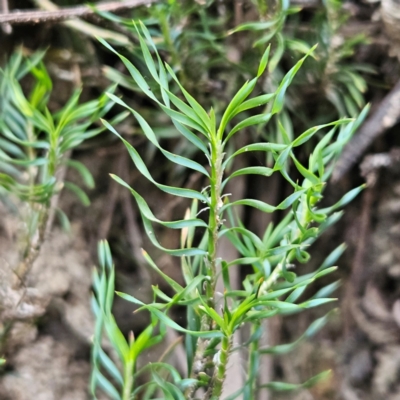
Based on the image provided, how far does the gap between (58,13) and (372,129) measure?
425 millimetres

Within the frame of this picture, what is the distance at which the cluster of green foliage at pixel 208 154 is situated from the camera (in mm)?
319

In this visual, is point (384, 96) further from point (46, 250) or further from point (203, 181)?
point (46, 250)

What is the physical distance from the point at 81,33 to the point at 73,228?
281 millimetres

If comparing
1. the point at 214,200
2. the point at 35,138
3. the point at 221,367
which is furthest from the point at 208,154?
the point at 35,138

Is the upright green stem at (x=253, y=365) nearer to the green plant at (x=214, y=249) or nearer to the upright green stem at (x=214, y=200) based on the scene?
the green plant at (x=214, y=249)

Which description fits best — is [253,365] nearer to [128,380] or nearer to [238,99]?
[128,380]

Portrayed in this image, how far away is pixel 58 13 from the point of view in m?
0.49

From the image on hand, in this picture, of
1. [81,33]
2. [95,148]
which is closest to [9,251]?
[95,148]

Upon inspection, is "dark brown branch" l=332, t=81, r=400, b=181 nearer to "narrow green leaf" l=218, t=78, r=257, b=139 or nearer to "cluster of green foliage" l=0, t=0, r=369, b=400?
"cluster of green foliage" l=0, t=0, r=369, b=400

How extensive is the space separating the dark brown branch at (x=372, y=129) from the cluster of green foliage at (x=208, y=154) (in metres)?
0.03

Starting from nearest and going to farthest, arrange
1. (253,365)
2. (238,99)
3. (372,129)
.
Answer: (238,99) < (253,365) < (372,129)

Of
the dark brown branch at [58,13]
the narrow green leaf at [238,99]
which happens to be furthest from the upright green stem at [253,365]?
the dark brown branch at [58,13]

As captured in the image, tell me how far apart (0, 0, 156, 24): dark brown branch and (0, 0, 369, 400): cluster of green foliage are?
3 centimetres

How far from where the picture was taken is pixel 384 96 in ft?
1.98
